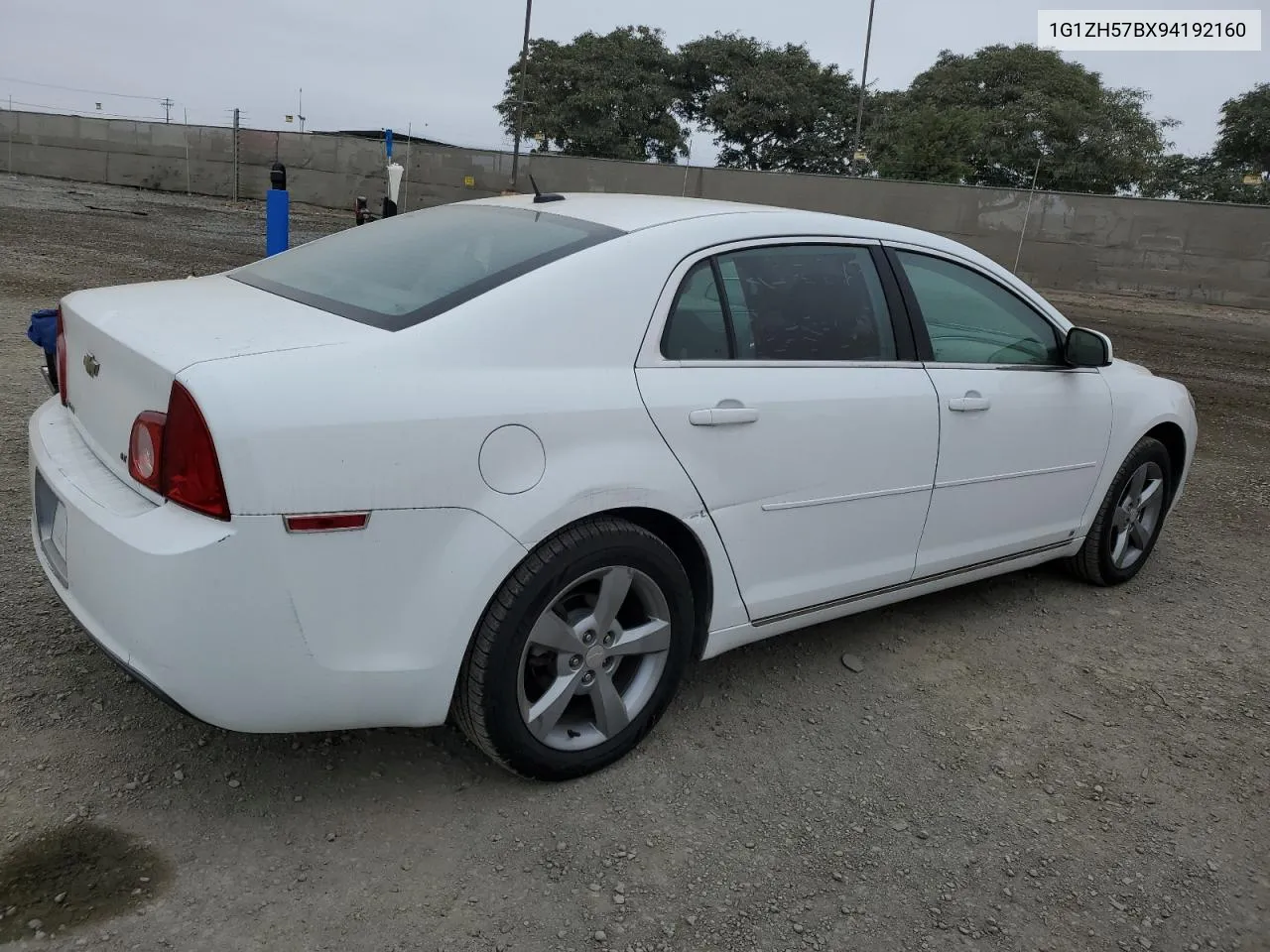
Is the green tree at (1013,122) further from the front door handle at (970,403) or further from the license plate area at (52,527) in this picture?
the license plate area at (52,527)

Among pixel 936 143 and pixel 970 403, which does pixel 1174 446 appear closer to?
pixel 970 403

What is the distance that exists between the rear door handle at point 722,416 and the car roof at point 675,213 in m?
0.56

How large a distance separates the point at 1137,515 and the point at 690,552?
2.68 metres

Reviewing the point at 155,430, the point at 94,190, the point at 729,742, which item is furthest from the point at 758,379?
the point at 94,190

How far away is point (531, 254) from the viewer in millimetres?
2791

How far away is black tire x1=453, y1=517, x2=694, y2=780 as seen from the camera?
2.47m

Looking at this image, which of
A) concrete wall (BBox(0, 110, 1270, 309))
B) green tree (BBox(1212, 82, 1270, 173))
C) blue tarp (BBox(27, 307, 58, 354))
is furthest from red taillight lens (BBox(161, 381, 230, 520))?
green tree (BBox(1212, 82, 1270, 173))

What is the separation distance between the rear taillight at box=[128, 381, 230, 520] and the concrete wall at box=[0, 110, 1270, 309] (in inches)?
881

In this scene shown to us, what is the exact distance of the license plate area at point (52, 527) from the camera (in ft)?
8.27

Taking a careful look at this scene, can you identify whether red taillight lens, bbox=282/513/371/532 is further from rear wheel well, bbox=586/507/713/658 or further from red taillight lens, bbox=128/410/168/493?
Result: rear wheel well, bbox=586/507/713/658

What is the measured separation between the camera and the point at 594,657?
2.71 metres

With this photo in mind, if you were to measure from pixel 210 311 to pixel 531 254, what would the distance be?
84 centimetres

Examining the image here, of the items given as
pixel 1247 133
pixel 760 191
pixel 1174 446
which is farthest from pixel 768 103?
pixel 1174 446

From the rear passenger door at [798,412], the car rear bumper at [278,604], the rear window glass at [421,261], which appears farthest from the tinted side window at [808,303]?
the car rear bumper at [278,604]
